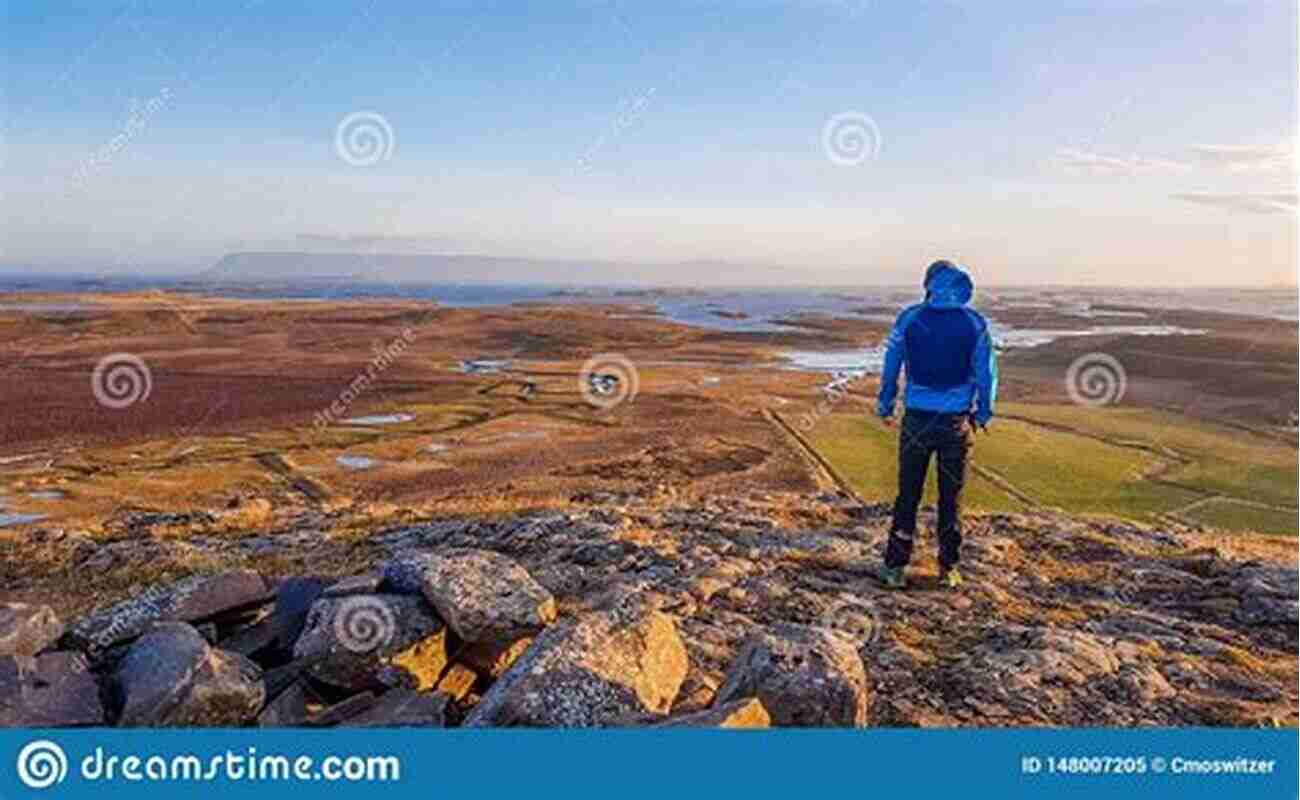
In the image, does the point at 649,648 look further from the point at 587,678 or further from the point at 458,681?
the point at 458,681

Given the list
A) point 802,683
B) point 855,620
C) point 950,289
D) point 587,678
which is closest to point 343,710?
point 587,678

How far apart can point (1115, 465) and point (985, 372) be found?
33.2 metres

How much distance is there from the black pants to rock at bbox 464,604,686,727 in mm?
Answer: 3833

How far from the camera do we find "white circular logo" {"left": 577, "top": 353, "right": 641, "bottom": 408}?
59969 millimetres

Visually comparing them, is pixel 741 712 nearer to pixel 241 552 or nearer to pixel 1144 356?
pixel 241 552

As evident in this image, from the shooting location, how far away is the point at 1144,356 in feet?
225

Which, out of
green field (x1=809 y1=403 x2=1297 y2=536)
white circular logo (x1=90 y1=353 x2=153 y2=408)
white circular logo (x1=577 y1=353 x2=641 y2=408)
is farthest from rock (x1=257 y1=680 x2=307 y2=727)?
white circular logo (x1=90 y1=353 x2=153 y2=408)

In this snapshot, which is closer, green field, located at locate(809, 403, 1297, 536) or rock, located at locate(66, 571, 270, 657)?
rock, located at locate(66, 571, 270, 657)

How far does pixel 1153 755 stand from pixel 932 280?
4782 millimetres

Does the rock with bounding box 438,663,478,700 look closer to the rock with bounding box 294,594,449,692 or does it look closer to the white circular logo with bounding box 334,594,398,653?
the rock with bounding box 294,594,449,692

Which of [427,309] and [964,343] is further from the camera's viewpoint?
[427,309]

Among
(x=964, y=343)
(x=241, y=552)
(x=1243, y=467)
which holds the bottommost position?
(x=1243, y=467)

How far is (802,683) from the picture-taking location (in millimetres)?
7906

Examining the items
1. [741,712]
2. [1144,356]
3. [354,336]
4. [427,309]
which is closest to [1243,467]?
[1144,356]
